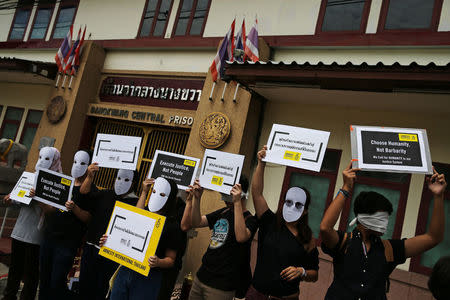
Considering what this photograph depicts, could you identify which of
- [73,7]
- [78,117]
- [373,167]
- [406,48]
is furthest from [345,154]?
[73,7]

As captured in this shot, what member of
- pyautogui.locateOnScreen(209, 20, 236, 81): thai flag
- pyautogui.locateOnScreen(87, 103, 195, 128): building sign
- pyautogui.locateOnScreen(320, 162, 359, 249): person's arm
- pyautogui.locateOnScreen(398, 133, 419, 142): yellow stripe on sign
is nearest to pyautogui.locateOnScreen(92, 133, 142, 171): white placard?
pyautogui.locateOnScreen(320, 162, 359, 249): person's arm

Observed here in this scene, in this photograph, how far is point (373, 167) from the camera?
3.07 m

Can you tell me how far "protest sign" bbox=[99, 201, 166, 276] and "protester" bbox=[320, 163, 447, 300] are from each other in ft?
4.77

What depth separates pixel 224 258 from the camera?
3.69m

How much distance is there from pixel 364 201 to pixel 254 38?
5088mm

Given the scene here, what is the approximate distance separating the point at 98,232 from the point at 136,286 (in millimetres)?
1037

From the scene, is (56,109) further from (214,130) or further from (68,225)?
(68,225)

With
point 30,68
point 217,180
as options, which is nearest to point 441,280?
point 217,180

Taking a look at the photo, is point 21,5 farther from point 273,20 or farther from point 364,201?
point 364,201

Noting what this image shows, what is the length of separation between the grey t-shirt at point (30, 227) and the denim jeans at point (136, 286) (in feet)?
5.13

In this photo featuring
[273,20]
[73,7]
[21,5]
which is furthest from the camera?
[21,5]

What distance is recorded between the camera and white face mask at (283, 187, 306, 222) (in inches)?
135

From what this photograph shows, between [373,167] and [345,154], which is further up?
[345,154]

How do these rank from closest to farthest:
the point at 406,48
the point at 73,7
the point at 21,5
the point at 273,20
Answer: the point at 406,48, the point at 273,20, the point at 73,7, the point at 21,5
